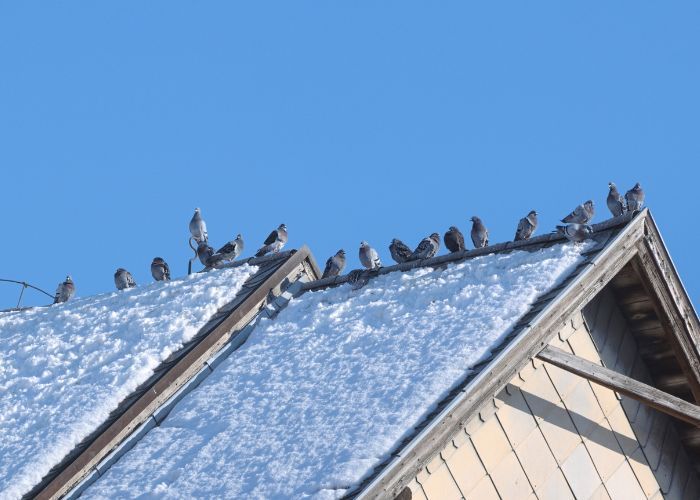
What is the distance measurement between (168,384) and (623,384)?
4.34 metres

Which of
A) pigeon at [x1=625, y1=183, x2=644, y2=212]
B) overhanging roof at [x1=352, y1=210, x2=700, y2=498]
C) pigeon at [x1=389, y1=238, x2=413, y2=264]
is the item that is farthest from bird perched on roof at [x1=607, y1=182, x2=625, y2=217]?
overhanging roof at [x1=352, y1=210, x2=700, y2=498]

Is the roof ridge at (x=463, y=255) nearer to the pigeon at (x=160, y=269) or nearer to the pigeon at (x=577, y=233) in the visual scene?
the pigeon at (x=577, y=233)

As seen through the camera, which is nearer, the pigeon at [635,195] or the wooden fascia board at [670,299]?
the wooden fascia board at [670,299]

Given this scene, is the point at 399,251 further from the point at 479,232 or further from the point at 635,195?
the point at 635,195

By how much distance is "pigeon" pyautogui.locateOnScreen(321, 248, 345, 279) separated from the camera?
1847cm

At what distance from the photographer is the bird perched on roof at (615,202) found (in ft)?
69.0

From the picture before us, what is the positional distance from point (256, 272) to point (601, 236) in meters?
4.36

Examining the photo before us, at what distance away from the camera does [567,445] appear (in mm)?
12469

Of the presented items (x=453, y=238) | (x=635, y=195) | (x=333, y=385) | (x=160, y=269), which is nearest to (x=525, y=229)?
(x=453, y=238)

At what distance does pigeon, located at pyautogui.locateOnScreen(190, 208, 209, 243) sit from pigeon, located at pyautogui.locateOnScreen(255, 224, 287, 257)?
96 cm

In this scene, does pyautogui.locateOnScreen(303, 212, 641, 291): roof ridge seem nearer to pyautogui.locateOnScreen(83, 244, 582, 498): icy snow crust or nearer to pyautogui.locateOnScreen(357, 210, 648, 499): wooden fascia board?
pyautogui.locateOnScreen(83, 244, 582, 498): icy snow crust

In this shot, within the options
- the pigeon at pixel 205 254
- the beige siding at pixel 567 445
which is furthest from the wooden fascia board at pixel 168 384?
the pigeon at pixel 205 254

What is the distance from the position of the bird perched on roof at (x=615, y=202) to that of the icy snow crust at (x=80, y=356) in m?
7.17

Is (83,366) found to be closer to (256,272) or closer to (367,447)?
(256,272)
